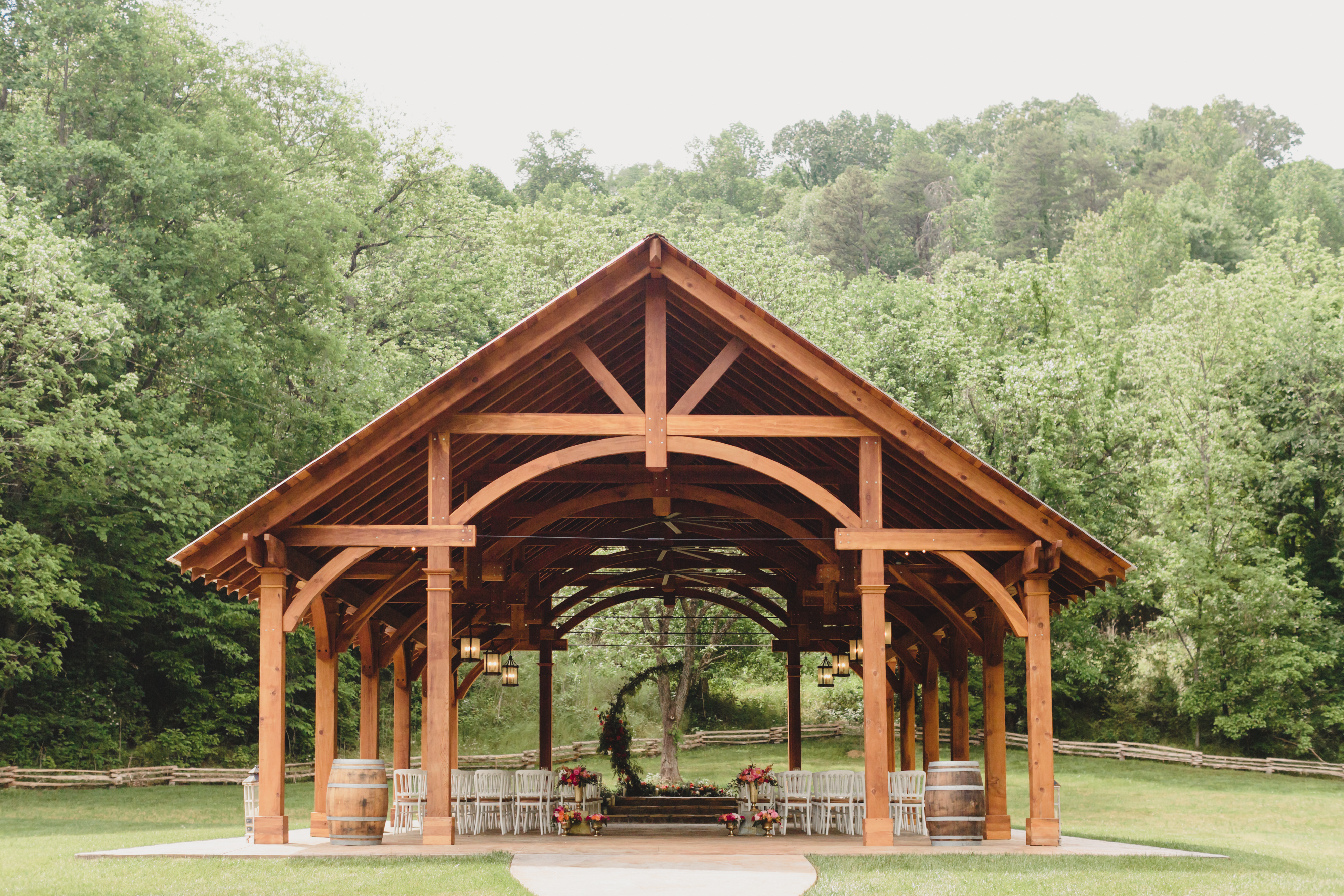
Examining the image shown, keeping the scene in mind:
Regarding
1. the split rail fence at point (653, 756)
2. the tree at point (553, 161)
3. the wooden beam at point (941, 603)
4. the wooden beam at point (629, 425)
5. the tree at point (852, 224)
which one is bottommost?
the split rail fence at point (653, 756)

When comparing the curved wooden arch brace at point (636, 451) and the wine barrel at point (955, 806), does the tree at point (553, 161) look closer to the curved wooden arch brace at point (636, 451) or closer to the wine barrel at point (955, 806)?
the curved wooden arch brace at point (636, 451)

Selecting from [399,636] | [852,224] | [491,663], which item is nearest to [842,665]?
[491,663]

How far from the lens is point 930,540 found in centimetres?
1171

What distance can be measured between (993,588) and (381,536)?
18.6 ft

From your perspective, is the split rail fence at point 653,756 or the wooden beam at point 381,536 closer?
the wooden beam at point 381,536

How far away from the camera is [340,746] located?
29984 millimetres

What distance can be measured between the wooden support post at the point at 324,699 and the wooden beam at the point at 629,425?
3.12m

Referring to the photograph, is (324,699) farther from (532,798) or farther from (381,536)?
(532,798)

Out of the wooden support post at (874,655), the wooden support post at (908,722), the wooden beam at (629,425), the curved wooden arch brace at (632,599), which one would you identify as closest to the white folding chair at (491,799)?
the curved wooden arch brace at (632,599)

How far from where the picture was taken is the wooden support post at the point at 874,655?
11203 millimetres

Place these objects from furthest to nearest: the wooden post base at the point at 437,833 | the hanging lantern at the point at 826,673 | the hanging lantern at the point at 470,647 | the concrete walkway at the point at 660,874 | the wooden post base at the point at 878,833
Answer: the hanging lantern at the point at 826,673 < the hanging lantern at the point at 470,647 < the wooden post base at the point at 878,833 < the wooden post base at the point at 437,833 < the concrete walkway at the point at 660,874

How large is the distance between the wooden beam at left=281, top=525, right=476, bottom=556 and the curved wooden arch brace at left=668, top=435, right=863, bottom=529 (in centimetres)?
210

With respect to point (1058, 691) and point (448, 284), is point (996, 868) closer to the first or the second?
point (1058, 691)

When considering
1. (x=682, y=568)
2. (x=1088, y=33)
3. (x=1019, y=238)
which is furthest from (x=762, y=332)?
(x=1088, y=33)
